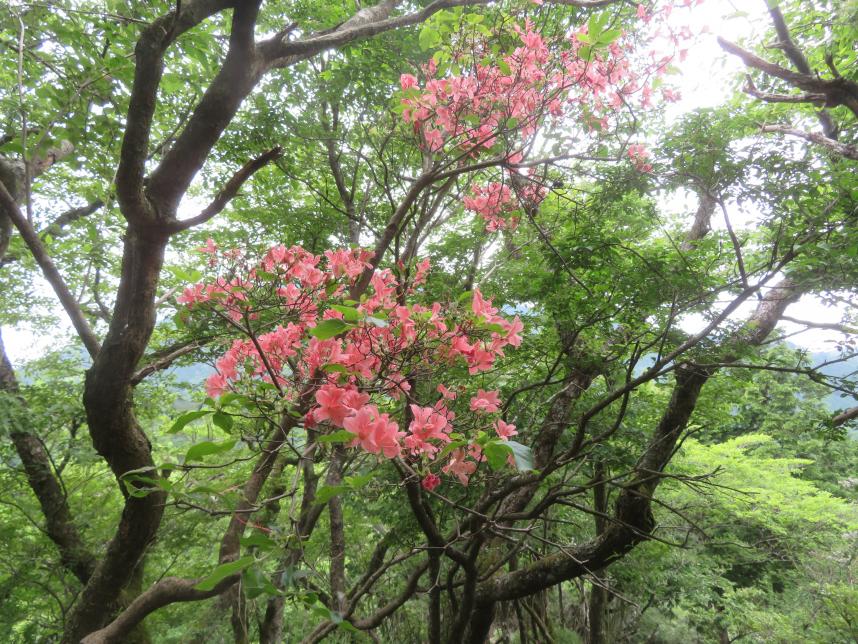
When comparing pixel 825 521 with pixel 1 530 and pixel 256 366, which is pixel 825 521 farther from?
pixel 1 530

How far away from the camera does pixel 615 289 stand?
3.52 metres

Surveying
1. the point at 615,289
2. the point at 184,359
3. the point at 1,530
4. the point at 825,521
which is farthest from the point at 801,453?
the point at 1,530

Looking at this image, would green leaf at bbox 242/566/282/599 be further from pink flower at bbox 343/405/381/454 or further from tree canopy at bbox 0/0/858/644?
pink flower at bbox 343/405/381/454

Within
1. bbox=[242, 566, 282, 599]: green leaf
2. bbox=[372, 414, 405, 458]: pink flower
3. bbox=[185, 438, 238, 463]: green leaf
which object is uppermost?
bbox=[372, 414, 405, 458]: pink flower

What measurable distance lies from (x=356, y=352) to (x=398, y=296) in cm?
72

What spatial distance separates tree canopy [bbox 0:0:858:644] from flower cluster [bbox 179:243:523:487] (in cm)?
1

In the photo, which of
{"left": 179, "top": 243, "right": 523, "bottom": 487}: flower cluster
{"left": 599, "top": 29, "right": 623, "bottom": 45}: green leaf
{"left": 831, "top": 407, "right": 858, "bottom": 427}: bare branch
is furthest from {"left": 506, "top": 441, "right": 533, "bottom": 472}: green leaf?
{"left": 831, "top": 407, "right": 858, "bottom": 427}: bare branch

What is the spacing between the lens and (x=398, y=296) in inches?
88.4

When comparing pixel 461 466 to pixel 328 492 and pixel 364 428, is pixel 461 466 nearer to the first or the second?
pixel 364 428

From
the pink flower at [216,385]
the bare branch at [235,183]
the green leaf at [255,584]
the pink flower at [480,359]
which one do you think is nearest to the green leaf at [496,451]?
the green leaf at [255,584]

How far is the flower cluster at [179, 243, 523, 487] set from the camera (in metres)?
1.43

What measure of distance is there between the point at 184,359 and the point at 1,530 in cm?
288

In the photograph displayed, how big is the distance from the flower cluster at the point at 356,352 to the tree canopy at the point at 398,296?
0.05ft

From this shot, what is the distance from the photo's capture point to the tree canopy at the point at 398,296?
1.71m
